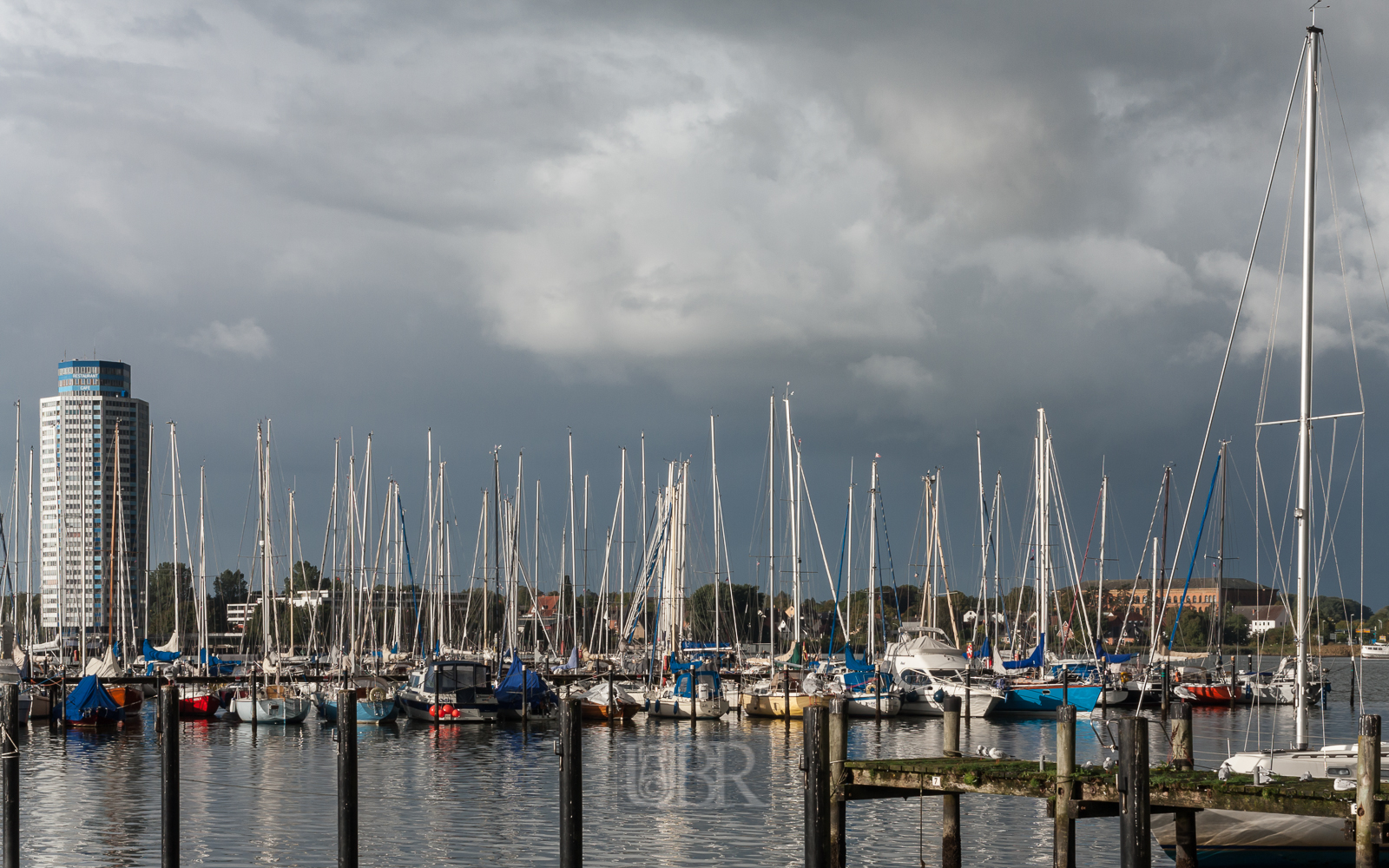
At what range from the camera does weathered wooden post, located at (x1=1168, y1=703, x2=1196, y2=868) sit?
24797 mm

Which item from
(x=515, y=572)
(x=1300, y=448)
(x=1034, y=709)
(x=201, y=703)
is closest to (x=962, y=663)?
(x=1034, y=709)

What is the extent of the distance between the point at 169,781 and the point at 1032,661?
6316 centimetres

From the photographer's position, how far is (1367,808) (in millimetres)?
20406

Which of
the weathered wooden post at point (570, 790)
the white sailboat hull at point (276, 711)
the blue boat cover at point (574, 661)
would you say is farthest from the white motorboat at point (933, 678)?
the weathered wooden post at point (570, 790)

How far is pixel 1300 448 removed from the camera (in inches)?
1118

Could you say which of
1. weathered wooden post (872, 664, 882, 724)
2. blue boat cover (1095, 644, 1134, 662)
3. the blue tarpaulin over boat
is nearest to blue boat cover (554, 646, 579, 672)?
weathered wooden post (872, 664, 882, 724)

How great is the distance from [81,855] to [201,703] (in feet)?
138

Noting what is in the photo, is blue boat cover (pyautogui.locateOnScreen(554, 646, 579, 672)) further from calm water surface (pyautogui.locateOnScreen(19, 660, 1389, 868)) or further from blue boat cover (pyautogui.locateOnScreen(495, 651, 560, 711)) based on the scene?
calm water surface (pyautogui.locateOnScreen(19, 660, 1389, 868))

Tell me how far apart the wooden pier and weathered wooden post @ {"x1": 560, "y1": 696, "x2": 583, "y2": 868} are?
12.8ft

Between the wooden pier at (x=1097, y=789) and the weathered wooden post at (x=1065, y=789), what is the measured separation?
0.06 ft

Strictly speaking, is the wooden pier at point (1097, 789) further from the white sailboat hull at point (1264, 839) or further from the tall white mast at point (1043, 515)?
the tall white mast at point (1043, 515)

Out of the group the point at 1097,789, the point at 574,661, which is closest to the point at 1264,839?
the point at 1097,789

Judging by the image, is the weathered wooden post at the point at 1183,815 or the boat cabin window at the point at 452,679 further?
the boat cabin window at the point at 452,679

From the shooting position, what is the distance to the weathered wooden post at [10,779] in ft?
84.1
